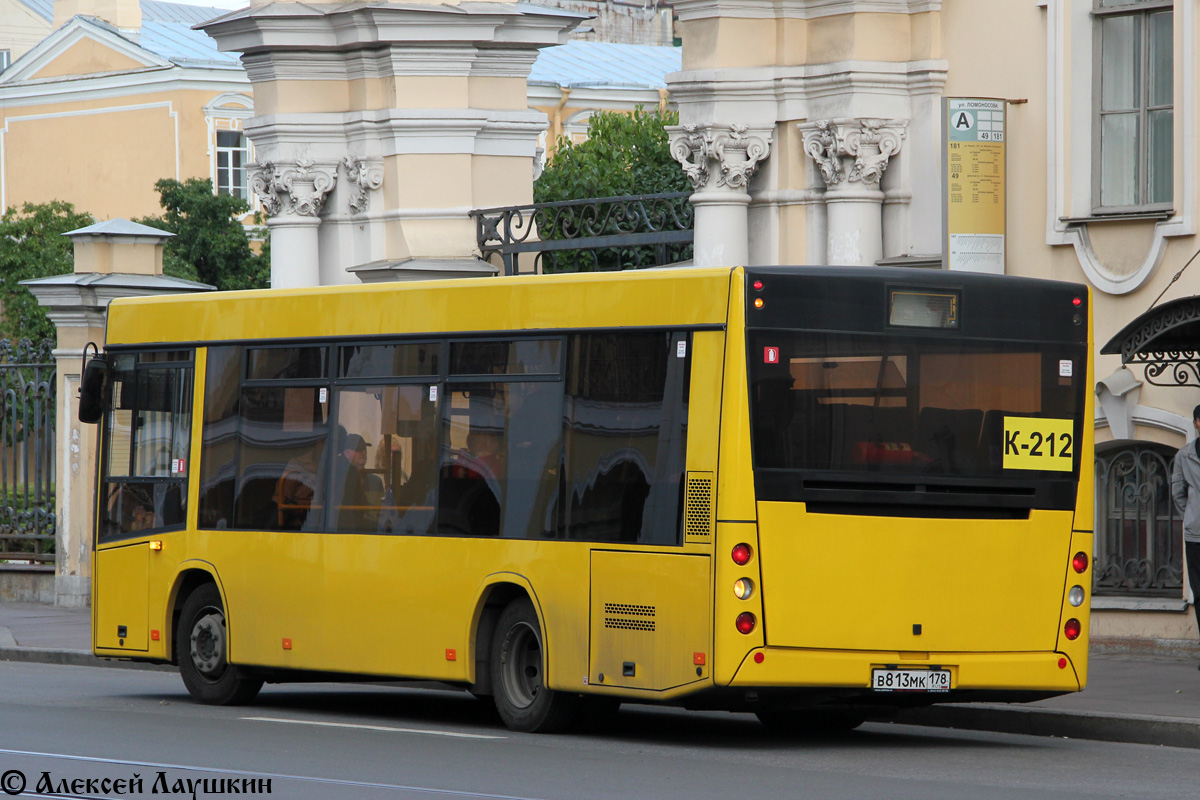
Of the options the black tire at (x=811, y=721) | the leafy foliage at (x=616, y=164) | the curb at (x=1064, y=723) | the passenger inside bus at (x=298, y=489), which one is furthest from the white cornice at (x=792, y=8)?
the leafy foliage at (x=616, y=164)

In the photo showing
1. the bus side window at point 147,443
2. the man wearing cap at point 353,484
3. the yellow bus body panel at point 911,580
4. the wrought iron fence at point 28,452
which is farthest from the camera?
the wrought iron fence at point 28,452

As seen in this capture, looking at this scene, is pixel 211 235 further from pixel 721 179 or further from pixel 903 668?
pixel 903 668

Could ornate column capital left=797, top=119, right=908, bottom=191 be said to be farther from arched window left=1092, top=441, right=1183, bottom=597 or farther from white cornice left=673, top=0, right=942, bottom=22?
arched window left=1092, top=441, right=1183, bottom=597

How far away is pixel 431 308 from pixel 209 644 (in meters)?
3.29

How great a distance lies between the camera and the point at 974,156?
1747 cm

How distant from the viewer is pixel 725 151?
62.8 ft

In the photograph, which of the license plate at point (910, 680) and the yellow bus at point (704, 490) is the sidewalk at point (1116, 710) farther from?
the license plate at point (910, 680)

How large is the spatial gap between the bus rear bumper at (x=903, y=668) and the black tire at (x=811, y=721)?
1491 mm

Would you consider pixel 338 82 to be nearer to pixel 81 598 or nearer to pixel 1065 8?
pixel 81 598

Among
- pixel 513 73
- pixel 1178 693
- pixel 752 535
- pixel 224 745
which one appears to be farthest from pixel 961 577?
pixel 513 73

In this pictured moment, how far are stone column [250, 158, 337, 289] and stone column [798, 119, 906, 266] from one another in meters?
7.22

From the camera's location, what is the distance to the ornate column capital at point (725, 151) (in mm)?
19062

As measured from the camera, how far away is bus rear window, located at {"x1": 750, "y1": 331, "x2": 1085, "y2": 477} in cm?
1160

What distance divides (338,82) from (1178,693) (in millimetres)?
13230
